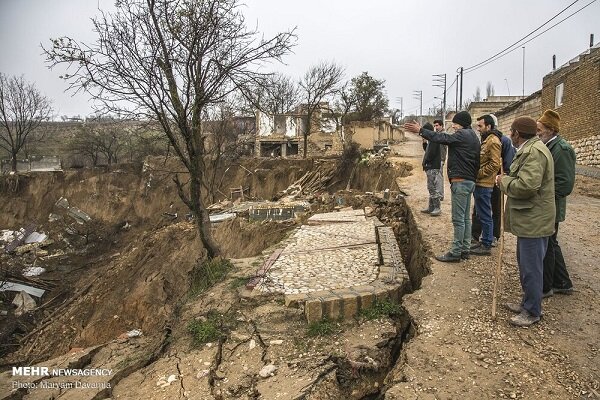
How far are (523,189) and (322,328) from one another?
7.69 ft

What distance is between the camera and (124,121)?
5.98 meters

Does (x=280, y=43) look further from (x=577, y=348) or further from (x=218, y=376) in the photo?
(x=577, y=348)

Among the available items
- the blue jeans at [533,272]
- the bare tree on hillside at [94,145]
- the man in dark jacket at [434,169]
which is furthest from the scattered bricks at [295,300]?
the bare tree on hillside at [94,145]

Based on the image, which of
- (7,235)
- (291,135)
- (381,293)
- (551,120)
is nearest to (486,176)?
(551,120)

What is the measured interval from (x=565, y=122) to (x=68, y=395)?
1747 centimetres

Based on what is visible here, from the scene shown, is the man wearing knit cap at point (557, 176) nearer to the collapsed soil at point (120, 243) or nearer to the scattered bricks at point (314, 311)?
the scattered bricks at point (314, 311)

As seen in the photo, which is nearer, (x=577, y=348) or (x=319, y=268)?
(x=577, y=348)

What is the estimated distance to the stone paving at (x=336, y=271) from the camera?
4.12m

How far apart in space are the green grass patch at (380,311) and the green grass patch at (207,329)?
1631mm

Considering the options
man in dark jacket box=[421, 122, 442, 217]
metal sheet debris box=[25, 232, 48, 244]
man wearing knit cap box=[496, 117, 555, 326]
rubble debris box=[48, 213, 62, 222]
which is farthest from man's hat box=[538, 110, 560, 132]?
rubble debris box=[48, 213, 62, 222]

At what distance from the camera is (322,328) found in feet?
12.7

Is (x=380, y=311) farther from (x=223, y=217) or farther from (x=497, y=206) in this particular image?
(x=223, y=217)

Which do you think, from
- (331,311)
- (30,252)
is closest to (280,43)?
(331,311)

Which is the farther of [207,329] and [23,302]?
[23,302]
